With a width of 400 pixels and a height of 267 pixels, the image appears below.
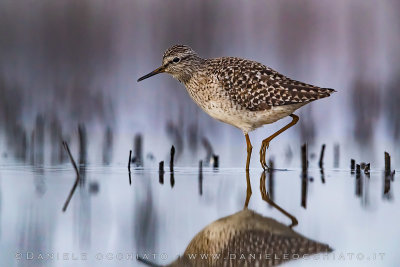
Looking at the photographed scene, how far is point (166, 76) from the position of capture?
37.8 feet

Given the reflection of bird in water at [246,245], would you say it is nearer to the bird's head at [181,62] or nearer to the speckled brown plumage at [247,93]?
the speckled brown plumage at [247,93]

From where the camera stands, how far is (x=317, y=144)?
874cm

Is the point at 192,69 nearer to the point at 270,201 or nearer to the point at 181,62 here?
the point at 181,62

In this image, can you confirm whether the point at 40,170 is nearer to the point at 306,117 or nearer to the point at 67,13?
the point at 306,117

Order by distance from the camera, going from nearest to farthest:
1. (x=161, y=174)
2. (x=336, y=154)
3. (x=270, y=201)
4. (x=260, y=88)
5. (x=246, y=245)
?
1. (x=246, y=245)
2. (x=270, y=201)
3. (x=161, y=174)
4. (x=260, y=88)
5. (x=336, y=154)

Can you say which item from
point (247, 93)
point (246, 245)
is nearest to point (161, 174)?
point (247, 93)

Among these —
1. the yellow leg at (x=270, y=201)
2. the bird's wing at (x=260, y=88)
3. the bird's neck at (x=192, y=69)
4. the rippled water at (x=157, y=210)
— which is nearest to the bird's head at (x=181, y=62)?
the bird's neck at (x=192, y=69)

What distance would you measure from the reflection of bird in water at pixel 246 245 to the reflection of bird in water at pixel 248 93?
2.68 m

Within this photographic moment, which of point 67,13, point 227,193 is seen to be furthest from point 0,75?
point 227,193

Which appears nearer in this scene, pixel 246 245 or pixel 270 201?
pixel 246 245

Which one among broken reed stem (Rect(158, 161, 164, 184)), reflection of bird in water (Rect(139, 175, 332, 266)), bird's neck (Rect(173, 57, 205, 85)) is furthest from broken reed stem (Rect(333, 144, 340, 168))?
reflection of bird in water (Rect(139, 175, 332, 266))

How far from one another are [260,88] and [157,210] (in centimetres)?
270

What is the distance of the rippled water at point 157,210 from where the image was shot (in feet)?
13.6

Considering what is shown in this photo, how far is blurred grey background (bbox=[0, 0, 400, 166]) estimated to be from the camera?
29.6ft
